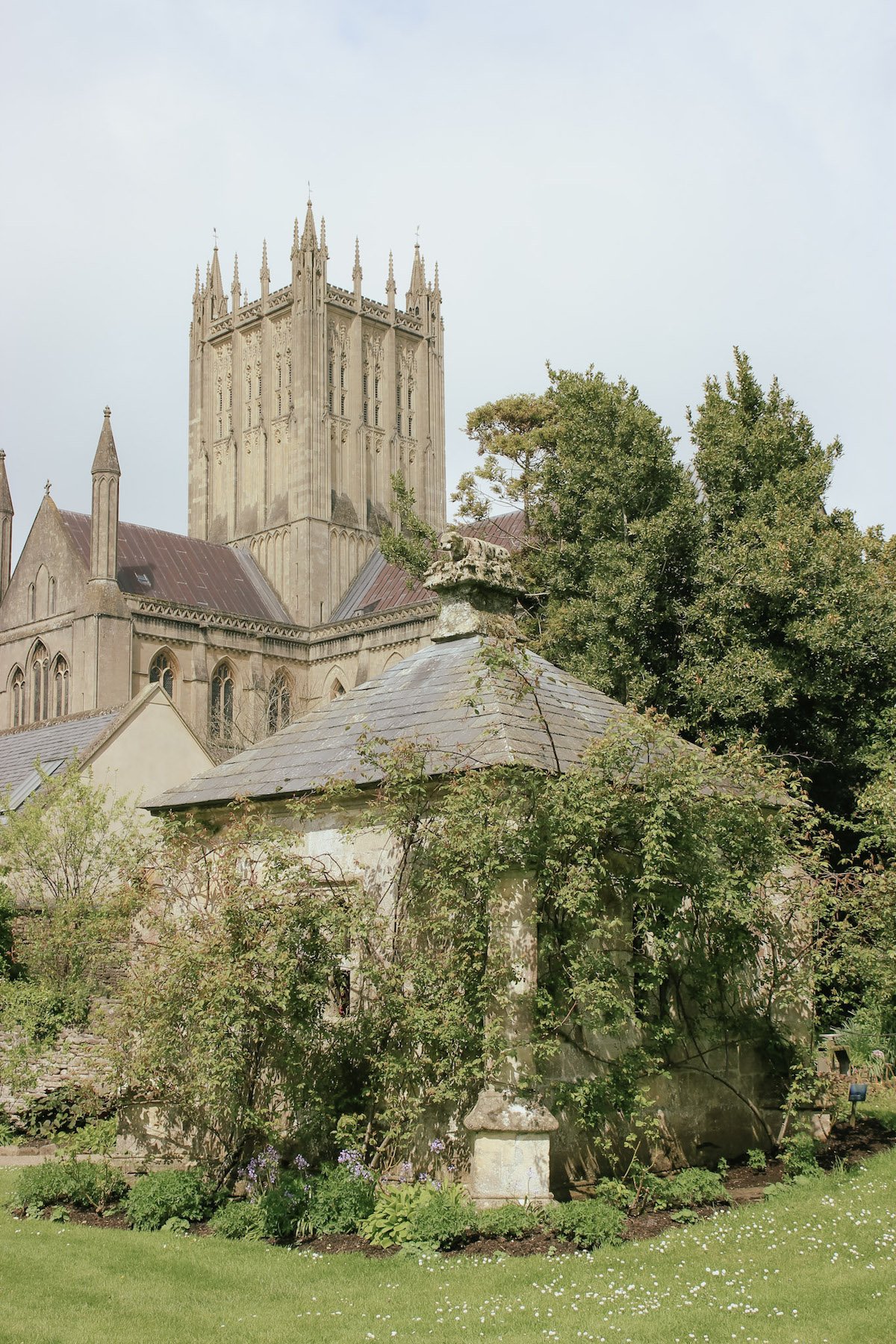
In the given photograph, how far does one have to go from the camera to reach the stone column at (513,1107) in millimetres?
8922

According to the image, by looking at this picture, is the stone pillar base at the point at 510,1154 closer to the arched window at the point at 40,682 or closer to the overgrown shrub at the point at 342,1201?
the overgrown shrub at the point at 342,1201

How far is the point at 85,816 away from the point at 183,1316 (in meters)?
12.8

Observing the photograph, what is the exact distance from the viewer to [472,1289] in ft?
25.5

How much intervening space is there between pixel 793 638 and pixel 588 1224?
12155mm

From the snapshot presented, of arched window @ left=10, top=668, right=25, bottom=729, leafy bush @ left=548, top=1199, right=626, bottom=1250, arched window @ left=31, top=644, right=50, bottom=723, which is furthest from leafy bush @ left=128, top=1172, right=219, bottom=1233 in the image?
arched window @ left=10, top=668, right=25, bottom=729

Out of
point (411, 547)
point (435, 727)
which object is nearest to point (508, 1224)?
point (435, 727)

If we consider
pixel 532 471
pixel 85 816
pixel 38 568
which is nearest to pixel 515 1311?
pixel 85 816

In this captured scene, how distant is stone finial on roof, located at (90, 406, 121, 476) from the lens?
53.2 metres

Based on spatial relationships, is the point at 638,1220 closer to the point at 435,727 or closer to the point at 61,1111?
the point at 435,727

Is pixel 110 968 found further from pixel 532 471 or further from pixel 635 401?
pixel 532 471

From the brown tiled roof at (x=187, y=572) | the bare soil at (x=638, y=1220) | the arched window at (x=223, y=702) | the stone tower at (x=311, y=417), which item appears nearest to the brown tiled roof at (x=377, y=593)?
the stone tower at (x=311, y=417)

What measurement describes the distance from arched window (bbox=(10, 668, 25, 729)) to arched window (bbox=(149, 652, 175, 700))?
559cm

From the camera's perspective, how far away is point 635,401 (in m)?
24.4

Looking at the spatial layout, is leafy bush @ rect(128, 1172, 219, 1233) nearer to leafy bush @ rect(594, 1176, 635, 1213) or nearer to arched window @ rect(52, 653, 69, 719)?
leafy bush @ rect(594, 1176, 635, 1213)
